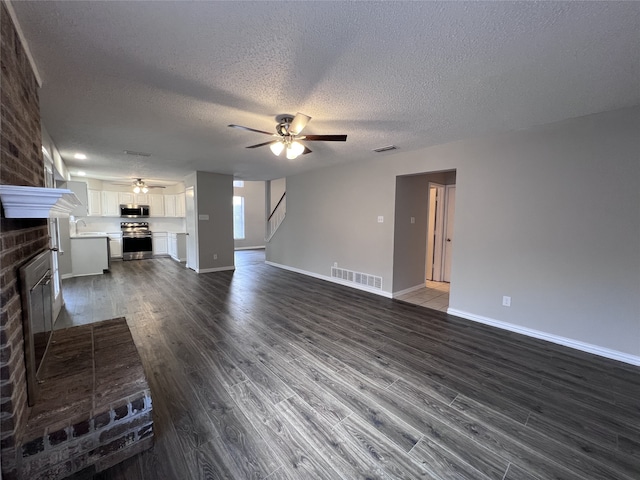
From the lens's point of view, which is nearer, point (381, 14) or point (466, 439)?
point (381, 14)

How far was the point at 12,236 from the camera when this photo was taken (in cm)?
143

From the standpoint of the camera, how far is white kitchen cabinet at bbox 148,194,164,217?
858cm

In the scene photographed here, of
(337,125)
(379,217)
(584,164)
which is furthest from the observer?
(379,217)

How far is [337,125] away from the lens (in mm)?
3146

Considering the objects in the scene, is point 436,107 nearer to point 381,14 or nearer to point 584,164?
point 381,14

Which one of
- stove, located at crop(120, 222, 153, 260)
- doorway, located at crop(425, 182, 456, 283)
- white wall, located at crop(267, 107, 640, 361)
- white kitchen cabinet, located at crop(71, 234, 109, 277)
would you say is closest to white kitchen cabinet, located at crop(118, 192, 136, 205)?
stove, located at crop(120, 222, 153, 260)

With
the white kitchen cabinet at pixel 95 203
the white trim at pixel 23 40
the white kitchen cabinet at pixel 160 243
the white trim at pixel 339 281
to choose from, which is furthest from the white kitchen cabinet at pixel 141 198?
the white trim at pixel 23 40

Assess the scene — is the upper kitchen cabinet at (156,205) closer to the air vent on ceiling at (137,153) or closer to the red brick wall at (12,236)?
the air vent on ceiling at (137,153)

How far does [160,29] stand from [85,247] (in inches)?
254

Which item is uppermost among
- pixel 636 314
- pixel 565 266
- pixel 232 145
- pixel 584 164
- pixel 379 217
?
pixel 232 145

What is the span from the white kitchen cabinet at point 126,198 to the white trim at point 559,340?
9101 millimetres

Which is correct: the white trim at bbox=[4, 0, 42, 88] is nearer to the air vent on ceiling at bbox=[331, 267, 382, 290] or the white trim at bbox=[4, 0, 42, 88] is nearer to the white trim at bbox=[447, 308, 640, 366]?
the air vent on ceiling at bbox=[331, 267, 382, 290]

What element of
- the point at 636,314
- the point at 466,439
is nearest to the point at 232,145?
the point at 466,439

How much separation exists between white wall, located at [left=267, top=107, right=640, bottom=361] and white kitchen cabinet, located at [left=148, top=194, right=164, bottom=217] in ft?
24.6
